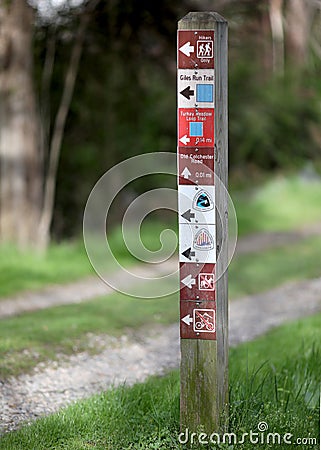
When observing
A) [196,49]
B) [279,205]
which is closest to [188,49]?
[196,49]

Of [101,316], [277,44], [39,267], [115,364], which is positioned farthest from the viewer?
[277,44]

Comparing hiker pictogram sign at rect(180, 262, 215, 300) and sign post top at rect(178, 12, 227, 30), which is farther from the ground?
sign post top at rect(178, 12, 227, 30)

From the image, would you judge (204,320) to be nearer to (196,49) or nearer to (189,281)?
(189,281)

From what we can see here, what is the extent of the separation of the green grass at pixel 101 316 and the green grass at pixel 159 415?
1018 mm

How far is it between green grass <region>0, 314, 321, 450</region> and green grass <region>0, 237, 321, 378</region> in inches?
40.1

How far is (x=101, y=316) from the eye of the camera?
712cm

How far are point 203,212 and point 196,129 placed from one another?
1.25ft

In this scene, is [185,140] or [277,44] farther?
[277,44]

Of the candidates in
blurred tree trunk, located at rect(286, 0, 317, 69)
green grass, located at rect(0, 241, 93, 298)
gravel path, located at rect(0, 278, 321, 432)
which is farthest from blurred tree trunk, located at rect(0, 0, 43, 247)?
blurred tree trunk, located at rect(286, 0, 317, 69)

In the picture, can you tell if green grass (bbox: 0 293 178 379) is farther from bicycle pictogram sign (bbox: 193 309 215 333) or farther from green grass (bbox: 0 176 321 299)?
bicycle pictogram sign (bbox: 193 309 215 333)

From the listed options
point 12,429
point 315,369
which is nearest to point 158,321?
point 315,369

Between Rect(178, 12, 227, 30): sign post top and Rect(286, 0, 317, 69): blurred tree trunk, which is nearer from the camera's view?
Rect(178, 12, 227, 30): sign post top

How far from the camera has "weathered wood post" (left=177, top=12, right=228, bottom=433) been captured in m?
3.72

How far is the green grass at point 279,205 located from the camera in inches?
519
